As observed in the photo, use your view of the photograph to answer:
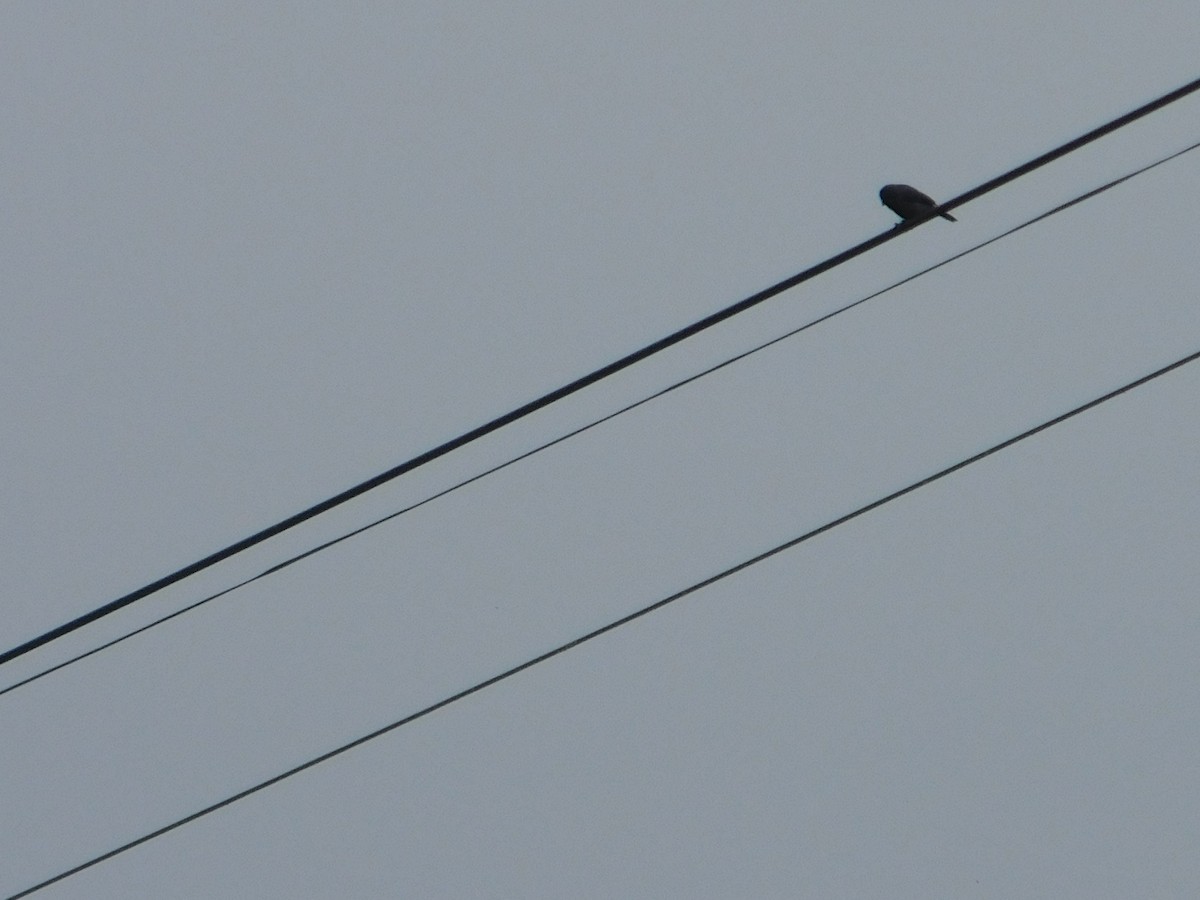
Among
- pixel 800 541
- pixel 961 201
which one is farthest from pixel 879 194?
pixel 961 201

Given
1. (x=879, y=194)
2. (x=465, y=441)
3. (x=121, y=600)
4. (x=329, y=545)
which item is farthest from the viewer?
(x=879, y=194)

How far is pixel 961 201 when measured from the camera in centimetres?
336

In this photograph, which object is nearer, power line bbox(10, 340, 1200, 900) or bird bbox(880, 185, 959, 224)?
power line bbox(10, 340, 1200, 900)

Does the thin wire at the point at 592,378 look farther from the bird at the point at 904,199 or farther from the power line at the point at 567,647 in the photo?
the bird at the point at 904,199

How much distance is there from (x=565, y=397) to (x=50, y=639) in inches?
51.8

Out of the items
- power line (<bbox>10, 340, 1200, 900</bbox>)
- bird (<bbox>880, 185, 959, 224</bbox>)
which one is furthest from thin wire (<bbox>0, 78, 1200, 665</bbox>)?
bird (<bbox>880, 185, 959, 224</bbox>)

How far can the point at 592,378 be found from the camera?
3504 millimetres

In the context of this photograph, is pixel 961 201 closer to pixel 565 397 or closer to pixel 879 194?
pixel 565 397

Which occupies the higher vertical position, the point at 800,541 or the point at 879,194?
the point at 879,194

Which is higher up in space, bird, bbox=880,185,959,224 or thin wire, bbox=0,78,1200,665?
bird, bbox=880,185,959,224

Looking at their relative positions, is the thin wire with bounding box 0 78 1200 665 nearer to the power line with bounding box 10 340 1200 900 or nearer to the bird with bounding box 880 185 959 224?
the power line with bounding box 10 340 1200 900

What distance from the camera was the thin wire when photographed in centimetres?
331

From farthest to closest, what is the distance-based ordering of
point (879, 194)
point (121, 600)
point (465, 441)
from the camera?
point (879, 194) → point (121, 600) → point (465, 441)

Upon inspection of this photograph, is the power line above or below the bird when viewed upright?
below
